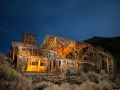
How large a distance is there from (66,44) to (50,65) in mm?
5252

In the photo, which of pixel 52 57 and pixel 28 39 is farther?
pixel 28 39

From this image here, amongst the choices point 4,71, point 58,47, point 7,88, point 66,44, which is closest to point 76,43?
point 66,44

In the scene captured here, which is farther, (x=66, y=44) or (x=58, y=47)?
(x=58, y=47)

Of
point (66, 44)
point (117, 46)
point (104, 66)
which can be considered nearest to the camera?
point (66, 44)

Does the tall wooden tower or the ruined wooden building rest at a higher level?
the tall wooden tower

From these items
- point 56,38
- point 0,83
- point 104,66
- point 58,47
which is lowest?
point 104,66

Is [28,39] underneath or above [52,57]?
above

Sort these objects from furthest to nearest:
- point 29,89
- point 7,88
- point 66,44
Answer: point 66,44 → point 29,89 → point 7,88

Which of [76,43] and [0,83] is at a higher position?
[76,43]

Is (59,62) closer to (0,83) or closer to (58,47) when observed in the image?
(58,47)

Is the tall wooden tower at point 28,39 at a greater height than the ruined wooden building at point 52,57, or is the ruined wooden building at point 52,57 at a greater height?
the tall wooden tower at point 28,39

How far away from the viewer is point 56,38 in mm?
23891

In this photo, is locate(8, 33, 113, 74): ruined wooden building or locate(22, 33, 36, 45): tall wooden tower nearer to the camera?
locate(8, 33, 113, 74): ruined wooden building

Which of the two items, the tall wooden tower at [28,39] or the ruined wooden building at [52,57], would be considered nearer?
the ruined wooden building at [52,57]
